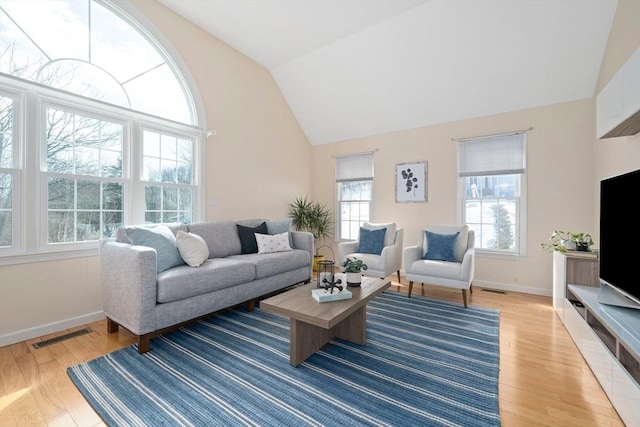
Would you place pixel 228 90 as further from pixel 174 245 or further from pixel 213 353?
pixel 213 353

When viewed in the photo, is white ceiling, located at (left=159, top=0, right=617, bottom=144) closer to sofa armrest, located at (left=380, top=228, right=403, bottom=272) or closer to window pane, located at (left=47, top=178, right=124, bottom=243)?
sofa armrest, located at (left=380, top=228, right=403, bottom=272)

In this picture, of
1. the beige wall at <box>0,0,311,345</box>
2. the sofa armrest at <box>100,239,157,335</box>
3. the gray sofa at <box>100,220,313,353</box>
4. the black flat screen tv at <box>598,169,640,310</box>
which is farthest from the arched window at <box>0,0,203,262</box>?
the black flat screen tv at <box>598,169,640,310</box>

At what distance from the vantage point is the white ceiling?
2.99 metres

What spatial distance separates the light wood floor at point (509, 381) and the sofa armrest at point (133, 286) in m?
0.30

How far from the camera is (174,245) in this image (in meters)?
2.69

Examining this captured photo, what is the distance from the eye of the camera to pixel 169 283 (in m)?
2.22

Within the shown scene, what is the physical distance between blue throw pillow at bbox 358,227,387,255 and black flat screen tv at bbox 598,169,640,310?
2.24 m

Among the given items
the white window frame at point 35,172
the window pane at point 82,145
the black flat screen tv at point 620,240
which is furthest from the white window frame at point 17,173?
the black flat screen tv at point 620,240

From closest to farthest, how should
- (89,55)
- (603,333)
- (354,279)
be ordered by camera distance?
1. (603,333)
2. (354,279)
3. (89,55)

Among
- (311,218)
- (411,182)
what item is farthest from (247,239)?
(411,182)

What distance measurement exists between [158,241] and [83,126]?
4.54ft

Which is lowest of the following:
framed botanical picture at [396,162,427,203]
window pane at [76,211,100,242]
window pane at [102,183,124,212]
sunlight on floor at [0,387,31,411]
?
sunlight on floor at [0,387,31,411]

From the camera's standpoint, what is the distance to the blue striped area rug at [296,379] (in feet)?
4.84

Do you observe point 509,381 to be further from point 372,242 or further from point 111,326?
point 111,326
